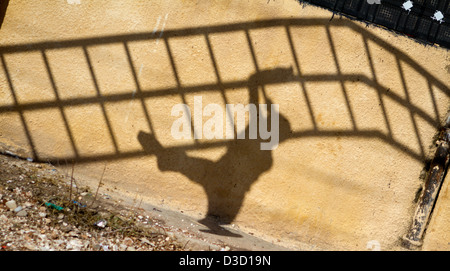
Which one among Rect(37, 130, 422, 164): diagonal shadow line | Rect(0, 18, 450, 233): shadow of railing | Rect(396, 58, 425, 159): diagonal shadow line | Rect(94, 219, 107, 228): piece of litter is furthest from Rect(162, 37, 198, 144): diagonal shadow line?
Rect(396, 58, 425, 159): diagonal shadow line

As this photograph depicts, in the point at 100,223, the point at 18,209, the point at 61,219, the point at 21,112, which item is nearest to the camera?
the point at 18,209

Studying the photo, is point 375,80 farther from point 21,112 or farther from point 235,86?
point 21,112

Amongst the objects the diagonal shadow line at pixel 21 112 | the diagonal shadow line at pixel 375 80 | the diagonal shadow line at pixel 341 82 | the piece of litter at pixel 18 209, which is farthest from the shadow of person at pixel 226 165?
the piece of litter at pixel 18 209

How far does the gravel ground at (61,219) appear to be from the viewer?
4.28m

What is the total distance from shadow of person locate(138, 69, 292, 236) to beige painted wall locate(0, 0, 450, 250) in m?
0.01

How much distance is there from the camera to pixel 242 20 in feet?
16.6

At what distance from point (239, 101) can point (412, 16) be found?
2616 millimetres

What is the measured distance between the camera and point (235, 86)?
16.9ft

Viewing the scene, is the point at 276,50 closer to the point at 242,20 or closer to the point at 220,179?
the point at 242,20

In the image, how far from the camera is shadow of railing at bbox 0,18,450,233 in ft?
16.7

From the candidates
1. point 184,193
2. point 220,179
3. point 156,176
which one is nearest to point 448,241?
point 220,179

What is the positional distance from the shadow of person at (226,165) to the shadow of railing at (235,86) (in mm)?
51

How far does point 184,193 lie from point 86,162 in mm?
1435

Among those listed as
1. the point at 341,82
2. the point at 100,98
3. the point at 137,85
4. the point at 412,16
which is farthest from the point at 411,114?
the point at 100,98
